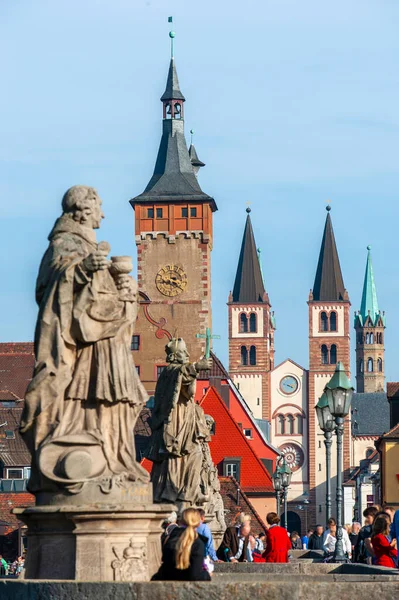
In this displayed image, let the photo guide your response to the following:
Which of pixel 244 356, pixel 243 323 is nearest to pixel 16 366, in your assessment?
pixel 244 356

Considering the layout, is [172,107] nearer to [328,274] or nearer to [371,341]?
[328,274]

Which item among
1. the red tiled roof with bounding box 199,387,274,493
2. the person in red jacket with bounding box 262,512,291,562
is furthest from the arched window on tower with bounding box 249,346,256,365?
the person in red jacket with bounding box 262,512,291,562

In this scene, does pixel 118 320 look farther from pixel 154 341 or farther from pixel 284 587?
pixel 154 341

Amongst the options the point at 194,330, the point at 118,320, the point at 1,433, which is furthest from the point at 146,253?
the point at 118,320

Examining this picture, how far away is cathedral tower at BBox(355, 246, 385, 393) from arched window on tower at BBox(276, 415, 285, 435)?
3769 centimetres

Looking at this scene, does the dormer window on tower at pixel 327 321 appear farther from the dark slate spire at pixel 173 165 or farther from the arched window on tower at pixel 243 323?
the dark slate spire at pixel 173 165

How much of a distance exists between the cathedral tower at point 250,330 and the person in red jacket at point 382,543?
5872 inches

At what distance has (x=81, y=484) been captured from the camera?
9258 mm

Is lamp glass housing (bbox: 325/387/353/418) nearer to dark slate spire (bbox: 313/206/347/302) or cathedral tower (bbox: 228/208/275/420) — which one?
cathedral tower (bbox: 228/208/275/420)

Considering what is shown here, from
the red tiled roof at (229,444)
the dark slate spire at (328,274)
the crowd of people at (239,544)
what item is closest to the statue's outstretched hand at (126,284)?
the crowd of people at (239,544)

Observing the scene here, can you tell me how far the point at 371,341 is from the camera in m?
199

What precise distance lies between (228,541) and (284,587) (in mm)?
8825

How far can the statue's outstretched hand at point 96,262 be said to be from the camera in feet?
31.2

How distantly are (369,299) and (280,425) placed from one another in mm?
Result: 41124
